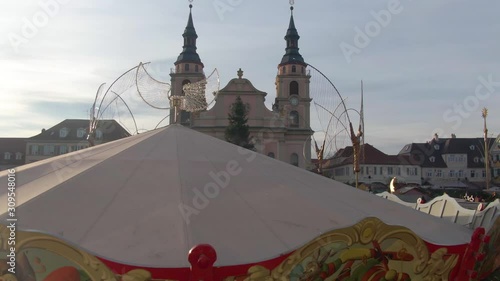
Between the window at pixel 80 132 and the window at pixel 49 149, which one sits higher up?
the window at pixel 80 132

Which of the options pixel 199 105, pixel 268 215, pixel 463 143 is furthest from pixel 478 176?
pixel 268 215

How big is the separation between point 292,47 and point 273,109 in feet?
26.6

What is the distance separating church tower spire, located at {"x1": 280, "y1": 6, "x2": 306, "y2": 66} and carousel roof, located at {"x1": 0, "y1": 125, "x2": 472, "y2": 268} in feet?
162

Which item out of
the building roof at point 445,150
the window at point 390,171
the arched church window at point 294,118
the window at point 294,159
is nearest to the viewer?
the window at point 294,159

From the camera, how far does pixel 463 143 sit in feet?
185

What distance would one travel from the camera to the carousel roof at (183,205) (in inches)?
161

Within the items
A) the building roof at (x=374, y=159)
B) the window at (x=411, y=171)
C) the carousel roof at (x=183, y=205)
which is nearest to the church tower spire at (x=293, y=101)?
the building roof at (x=374, y=159)

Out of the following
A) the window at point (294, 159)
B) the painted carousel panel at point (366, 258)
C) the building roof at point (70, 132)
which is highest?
the building roof at point (70, 132)

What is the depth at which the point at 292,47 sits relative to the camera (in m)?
55.8

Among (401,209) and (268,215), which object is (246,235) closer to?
(268,215)

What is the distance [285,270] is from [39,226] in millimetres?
2275

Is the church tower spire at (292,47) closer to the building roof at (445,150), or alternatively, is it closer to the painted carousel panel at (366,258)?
the building roof at (445,150)

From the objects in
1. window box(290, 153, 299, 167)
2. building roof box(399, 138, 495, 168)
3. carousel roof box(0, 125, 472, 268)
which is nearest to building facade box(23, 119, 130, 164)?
window box(290, 153, 299, 167)

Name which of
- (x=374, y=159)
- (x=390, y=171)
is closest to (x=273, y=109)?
(x=374, y=159)
